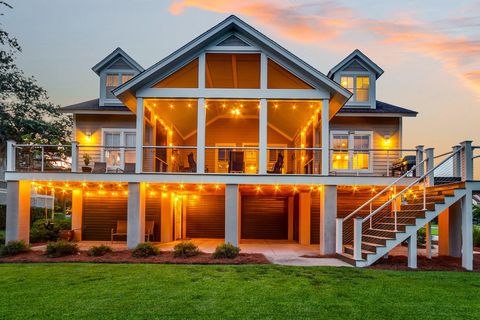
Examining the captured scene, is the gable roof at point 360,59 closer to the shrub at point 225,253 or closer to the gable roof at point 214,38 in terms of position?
the gable roof at point 214,38

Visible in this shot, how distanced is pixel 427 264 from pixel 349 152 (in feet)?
20.7

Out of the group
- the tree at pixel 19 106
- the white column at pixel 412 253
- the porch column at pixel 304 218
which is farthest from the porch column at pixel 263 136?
the tree at pixel 19 106

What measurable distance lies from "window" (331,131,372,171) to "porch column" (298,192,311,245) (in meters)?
1.81

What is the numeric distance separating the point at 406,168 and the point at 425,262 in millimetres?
3639

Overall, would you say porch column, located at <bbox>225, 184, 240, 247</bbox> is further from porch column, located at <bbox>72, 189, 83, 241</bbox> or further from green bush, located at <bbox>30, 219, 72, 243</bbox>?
green bush, located at <bbox>30, 219, 72, 243</bbox>

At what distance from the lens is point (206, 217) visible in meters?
19.2

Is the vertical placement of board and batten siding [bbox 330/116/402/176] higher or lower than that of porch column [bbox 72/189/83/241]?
higher

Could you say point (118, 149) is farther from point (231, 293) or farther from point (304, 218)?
point (231, 293)

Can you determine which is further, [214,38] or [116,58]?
[116,58]

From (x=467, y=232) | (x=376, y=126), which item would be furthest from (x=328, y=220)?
(x=376, y=126)

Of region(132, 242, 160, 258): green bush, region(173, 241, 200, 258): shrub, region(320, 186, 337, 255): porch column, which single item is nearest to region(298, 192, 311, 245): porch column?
region(320, 186, 337, 255): porch column

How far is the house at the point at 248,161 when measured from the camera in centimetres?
1245

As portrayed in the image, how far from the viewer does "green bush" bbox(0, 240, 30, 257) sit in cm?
1179

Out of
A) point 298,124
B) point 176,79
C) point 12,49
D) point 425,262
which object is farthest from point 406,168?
point 12,49
